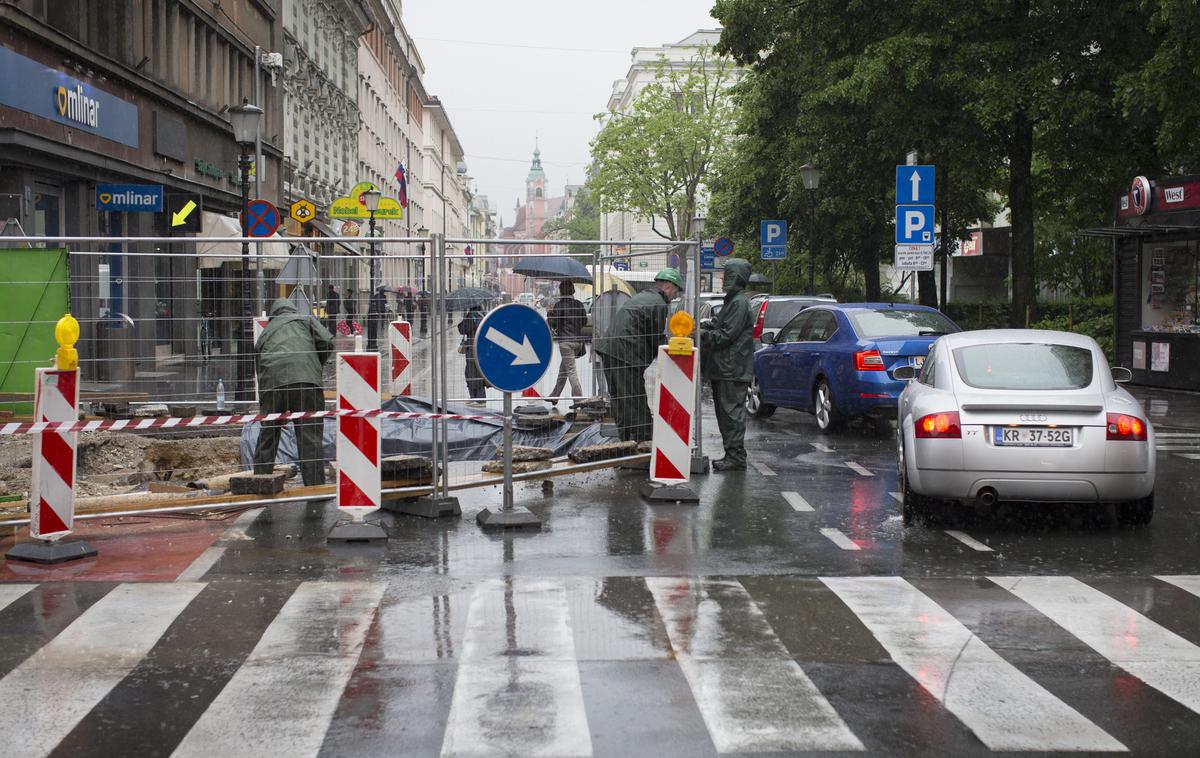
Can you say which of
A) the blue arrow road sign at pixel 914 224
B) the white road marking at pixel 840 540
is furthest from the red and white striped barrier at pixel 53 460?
the blue arrow road sign at pixel 914 224

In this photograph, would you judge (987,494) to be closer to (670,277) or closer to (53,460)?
(670,277)

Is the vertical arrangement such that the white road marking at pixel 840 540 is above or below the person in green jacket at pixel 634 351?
below

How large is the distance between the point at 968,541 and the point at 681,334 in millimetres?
2727

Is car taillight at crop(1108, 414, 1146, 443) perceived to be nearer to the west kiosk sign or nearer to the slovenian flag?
the west kiosk sign

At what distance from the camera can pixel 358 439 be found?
353 inches

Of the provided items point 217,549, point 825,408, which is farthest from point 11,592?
point 825,408

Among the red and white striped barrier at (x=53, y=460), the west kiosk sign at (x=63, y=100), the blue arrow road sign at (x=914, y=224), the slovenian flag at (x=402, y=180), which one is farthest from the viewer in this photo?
the slovenian flag at (x=402, y=180)

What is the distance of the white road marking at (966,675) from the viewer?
4840mm

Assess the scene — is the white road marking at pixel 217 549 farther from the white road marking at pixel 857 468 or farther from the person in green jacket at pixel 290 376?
the white road marking at pixel 857 468

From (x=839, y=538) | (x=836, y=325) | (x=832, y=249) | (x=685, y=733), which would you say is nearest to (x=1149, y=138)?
(x=836, y=325)

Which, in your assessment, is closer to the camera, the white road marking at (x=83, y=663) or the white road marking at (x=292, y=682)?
the white road marking at (x=292, y=682)

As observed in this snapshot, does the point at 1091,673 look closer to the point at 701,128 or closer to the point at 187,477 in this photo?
the point at 187,477

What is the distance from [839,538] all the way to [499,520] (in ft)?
7.70

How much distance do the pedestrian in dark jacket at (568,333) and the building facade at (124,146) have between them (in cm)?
261
